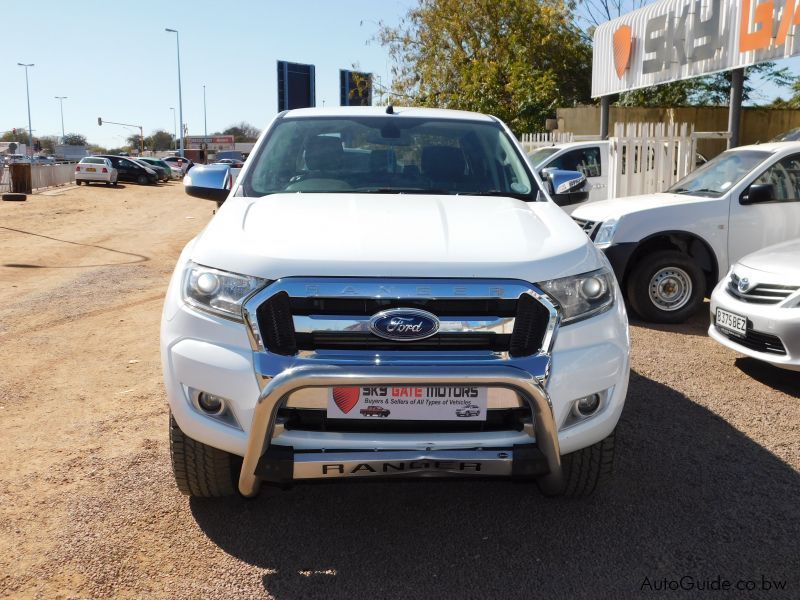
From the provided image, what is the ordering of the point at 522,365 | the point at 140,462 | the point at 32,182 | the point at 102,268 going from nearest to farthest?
the point at 522,365 → the point at 140,462 → the point at 102,268 → the point at 32,182

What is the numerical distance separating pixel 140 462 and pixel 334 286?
180 centimetres

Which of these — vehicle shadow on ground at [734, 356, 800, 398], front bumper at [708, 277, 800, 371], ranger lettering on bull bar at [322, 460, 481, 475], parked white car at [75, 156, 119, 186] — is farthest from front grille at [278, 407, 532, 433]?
parked white car at [75, 156, 119, 186]

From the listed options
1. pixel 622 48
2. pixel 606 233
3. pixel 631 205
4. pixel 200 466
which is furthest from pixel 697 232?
pixel 622 48

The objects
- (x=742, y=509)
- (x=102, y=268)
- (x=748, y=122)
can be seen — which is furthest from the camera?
(x=748, y=122)

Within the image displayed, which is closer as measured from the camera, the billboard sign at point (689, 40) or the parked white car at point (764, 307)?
the parked white car at point (764, 307)

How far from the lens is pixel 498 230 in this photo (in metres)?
3.31

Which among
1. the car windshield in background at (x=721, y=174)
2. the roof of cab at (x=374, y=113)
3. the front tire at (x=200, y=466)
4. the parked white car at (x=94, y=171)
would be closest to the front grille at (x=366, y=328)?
the front tire at (x=200, y=466)

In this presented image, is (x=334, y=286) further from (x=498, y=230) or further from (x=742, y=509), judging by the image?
(x=742, y=509)

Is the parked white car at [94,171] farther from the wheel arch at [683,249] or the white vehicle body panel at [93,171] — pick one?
the wheel arch at [683,249]

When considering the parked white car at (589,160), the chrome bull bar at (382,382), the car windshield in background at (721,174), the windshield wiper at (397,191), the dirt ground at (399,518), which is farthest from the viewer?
the parked white car at (589,160)

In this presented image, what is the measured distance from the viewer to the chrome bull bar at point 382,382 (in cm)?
273

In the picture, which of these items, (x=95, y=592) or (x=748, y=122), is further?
(x=748, y=122)

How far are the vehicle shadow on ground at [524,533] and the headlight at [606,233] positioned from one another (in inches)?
145

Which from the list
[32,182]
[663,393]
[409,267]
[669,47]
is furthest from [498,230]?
[32,182]
